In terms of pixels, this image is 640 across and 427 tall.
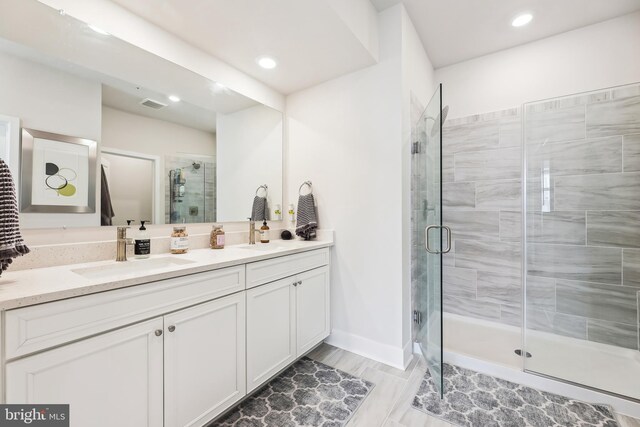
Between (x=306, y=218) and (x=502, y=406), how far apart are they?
181cm

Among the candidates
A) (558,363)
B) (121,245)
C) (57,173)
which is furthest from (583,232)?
(57,173)

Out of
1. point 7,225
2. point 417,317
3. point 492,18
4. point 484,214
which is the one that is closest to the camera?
point 7,225

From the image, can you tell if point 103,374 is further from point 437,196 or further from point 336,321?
point 437,196

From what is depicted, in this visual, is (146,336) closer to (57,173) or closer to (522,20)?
(57,173)

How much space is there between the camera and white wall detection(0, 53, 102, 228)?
48.8 inches

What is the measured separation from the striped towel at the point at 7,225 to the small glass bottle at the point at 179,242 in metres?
0.74

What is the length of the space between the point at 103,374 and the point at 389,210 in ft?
5.95

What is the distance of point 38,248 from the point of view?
127 centimetres

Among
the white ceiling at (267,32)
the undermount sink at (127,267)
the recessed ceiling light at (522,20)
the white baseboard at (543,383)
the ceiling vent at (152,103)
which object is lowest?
the white baseboard at (543,383)

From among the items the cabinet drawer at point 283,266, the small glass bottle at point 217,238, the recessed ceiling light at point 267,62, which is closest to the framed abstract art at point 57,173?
the small glass bottle at point 217,238

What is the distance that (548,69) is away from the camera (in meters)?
2.31

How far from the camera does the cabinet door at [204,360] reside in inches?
46.8

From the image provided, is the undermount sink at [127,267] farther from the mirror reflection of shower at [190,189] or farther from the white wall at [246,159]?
the white wall at [246,159]

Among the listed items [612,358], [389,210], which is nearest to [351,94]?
[389,210]
